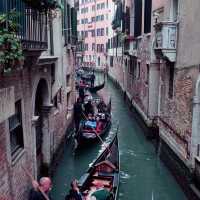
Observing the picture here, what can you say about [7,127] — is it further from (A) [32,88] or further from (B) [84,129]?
(B) [84,129]

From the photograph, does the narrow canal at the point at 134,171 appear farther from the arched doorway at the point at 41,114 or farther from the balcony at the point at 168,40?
the balcony at the point at 168,40

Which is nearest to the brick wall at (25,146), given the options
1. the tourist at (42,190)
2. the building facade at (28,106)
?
the building facade at (28,106)

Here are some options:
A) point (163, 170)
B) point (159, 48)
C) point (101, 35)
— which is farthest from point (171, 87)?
point (101, 35)

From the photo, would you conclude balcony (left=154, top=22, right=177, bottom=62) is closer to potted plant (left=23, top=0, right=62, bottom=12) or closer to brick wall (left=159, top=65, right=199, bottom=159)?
brick wall (left=159, top=65, right=199, bottom=159)

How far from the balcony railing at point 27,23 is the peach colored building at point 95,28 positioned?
29.2 meters

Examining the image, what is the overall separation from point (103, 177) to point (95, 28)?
106 ft

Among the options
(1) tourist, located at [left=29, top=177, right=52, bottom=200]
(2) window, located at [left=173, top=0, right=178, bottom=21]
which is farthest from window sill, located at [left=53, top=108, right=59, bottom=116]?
(1) tourist, located at [left=29, top=177, right=52, bottom=200]

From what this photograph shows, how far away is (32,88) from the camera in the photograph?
5238 mm

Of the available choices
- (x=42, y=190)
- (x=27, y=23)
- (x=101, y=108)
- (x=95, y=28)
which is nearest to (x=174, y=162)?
(x=42, y=190)

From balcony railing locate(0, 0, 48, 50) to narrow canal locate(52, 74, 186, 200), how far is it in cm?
298

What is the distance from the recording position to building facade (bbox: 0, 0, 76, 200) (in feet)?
12.2

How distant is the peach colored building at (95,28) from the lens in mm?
35000

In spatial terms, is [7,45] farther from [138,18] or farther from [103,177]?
[138,18]

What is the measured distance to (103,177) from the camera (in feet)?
20.3
